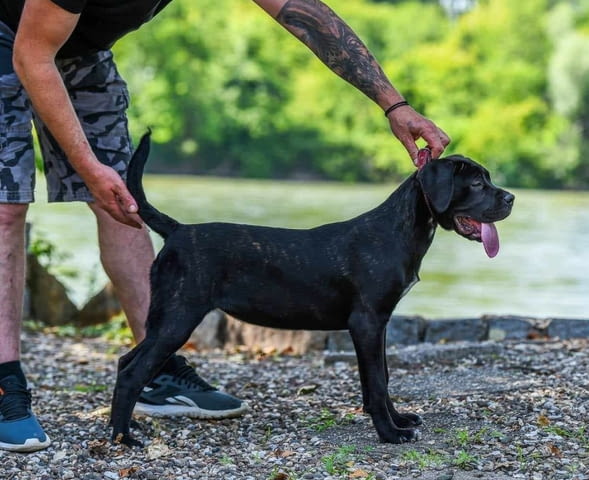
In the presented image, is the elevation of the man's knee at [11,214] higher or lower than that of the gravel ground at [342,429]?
higher

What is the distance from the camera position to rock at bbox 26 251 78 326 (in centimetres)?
851

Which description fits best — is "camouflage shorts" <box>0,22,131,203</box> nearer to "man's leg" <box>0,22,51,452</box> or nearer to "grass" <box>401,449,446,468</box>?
"man's leg" <box>0,22,51,452</box>

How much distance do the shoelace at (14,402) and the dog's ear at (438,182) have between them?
1.82 meters

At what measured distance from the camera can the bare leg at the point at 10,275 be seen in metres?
4.18

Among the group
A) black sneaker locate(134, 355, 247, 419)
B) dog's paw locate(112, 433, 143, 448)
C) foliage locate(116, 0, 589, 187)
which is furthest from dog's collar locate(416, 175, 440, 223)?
foliage locate(116, 0, 589, 187)

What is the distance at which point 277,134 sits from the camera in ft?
186

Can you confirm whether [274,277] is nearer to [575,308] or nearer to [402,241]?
[402,241]

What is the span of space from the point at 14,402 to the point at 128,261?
0.90 m

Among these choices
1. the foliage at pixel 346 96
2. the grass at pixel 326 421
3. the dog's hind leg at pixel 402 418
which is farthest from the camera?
the foliage at pixel 346 96

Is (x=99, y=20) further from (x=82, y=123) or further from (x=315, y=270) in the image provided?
(x=315, y=270)

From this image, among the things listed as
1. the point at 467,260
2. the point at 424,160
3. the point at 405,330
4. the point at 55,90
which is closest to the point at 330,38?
the point at 424,160

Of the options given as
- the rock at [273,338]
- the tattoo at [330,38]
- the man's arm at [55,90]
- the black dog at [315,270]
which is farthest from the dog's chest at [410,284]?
the rock at [273,338]

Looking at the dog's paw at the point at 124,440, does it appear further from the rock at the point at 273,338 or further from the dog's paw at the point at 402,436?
the rock at the point at 273,338

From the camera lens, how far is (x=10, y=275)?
4.23 m
